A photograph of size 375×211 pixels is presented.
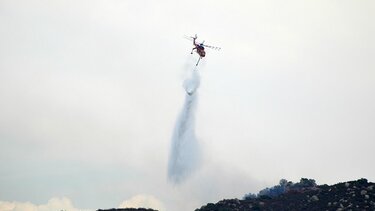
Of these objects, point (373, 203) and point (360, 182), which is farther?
point (360, 182)

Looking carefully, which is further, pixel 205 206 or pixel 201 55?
Answer: pixel 201 55

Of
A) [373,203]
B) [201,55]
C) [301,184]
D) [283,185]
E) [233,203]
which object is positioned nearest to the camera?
[373,203]

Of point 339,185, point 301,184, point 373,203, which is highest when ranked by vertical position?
point 301,184

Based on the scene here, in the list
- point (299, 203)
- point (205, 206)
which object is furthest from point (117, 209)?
point (299, 203)

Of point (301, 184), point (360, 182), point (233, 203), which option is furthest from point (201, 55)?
point (301, 184)

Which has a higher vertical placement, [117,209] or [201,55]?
[201,55]

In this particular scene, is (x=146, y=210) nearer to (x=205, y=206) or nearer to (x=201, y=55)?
(x=205, y=206)

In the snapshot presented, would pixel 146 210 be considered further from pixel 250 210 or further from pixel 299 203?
pixel 299 203

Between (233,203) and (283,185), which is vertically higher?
(283,185)

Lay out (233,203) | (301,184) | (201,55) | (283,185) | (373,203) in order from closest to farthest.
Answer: (373,203), (233,203), (201,55), (301,184), (283,185)
